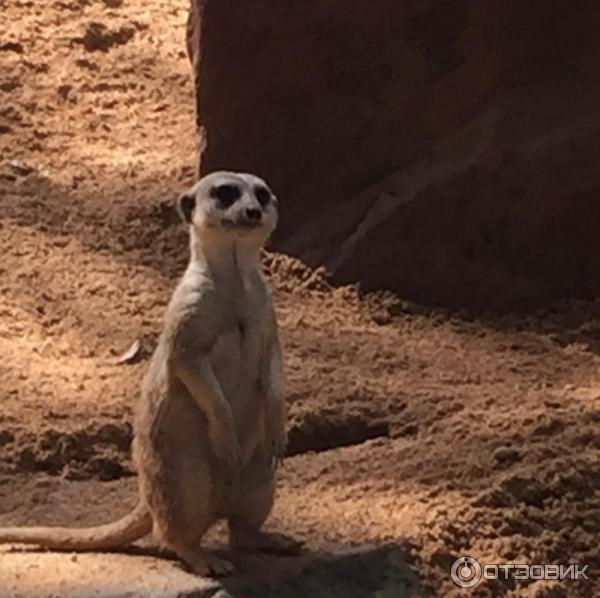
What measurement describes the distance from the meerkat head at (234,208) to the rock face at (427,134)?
1819mm

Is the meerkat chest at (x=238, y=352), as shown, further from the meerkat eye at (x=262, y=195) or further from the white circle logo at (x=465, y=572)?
the white circle logo at (x=465, y=572)

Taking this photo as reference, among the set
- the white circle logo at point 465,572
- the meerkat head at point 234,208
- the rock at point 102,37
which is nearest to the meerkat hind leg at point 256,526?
the white circle logo at point 465,572

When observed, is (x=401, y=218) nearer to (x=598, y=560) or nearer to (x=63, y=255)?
(x=63, y=255)

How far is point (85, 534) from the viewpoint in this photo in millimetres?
3654

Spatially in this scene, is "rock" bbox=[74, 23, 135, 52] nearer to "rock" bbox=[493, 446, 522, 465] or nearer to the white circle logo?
"rock" bbox=[493, 446, 522, 465]

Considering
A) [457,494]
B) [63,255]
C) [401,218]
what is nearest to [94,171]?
[63,255]

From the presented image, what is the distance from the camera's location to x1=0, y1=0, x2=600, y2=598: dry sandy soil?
3783 millimetres

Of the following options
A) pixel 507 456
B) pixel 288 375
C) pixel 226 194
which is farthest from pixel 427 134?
pixel 226 194

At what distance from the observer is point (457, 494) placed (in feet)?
12.9

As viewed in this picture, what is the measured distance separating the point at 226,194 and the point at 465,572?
0.96 m

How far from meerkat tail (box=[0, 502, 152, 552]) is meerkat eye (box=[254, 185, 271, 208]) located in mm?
684

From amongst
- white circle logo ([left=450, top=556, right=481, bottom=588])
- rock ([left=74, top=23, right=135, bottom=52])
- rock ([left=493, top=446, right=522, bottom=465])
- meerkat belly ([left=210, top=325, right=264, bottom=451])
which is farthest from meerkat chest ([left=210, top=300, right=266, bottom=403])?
rock ([left=74, top=23, right=135, bottom=52])

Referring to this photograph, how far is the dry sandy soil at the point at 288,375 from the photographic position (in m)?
3.78

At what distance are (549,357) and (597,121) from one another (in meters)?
0.80
